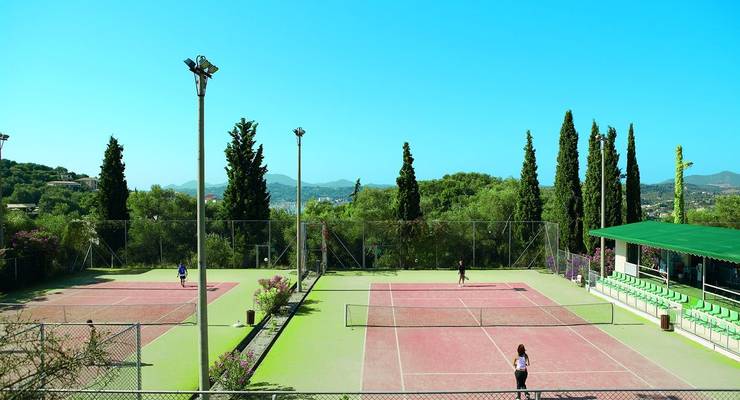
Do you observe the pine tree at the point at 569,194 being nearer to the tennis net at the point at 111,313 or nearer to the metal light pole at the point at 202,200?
the tennis net at the point at 111,313

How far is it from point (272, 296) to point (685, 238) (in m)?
17.8

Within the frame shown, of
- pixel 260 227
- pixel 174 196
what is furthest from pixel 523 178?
pixel 174 196

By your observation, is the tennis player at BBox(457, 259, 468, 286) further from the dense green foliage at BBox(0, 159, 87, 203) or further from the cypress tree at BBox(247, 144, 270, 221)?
the dense green foliage at BBox(0, 159, 87, 203)

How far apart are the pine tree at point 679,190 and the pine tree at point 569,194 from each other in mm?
8216

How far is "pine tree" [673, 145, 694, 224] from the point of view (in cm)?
3688

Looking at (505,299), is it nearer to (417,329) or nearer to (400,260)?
(417,329)

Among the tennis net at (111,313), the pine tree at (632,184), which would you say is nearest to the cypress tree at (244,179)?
the tennis net at (111,313)

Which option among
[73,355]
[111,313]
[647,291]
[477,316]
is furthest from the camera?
[647,291]

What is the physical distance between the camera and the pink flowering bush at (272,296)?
20.2 m

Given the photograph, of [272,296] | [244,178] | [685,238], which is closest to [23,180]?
[244,178]

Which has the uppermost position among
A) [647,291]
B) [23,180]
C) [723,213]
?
[23,180]

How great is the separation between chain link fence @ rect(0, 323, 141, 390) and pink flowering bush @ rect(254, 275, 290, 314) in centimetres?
481

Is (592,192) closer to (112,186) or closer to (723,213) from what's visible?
(723,213)

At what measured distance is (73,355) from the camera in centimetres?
741
